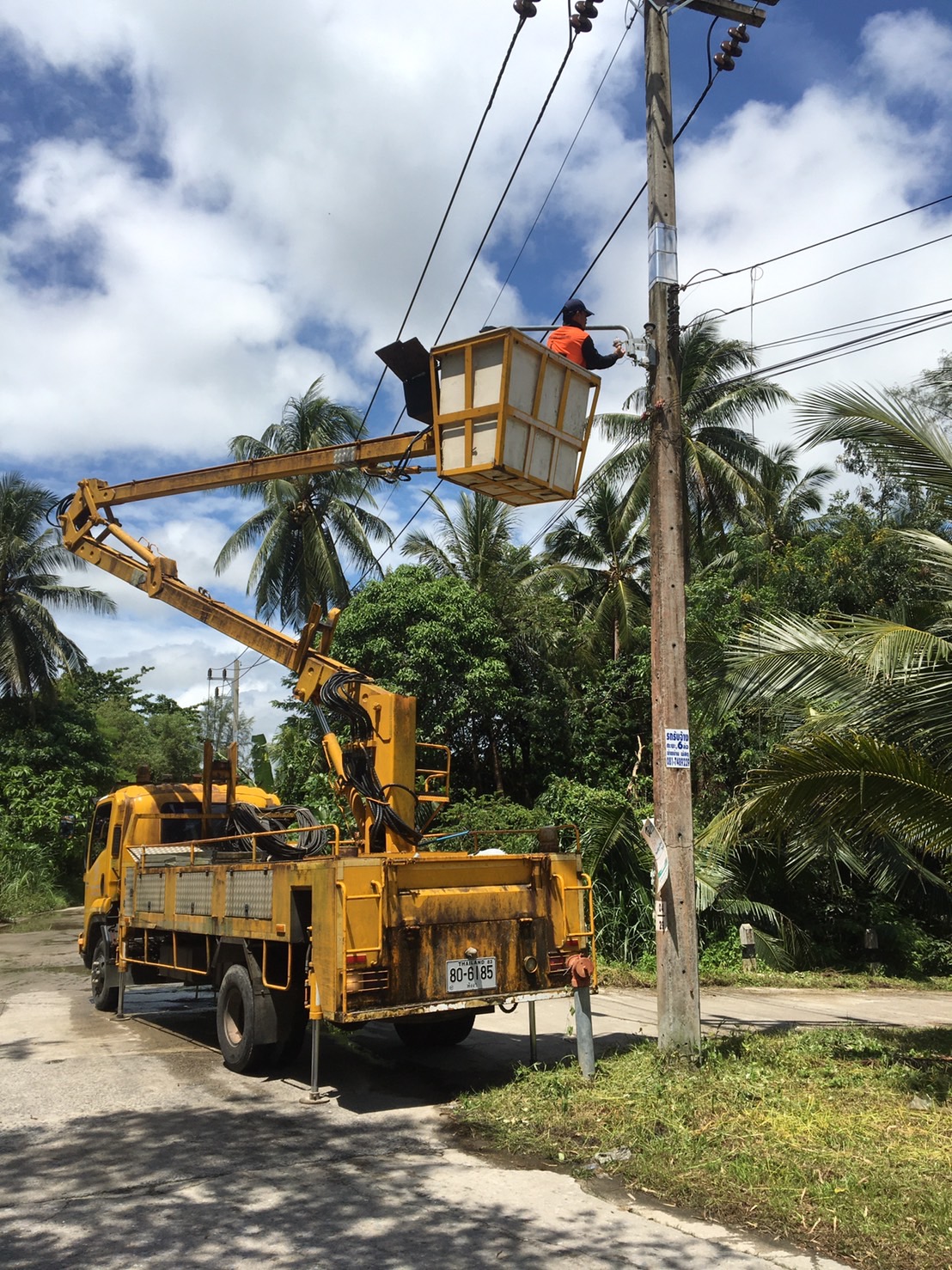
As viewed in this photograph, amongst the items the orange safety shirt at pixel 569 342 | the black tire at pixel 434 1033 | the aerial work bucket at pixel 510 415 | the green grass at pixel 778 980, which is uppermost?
the orange safety shirt at pixel 569 342

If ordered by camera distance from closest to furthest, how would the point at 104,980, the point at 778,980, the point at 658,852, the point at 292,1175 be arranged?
the point at 292,1175
the point at 658,852
the point at 104,980
the point at 778,980

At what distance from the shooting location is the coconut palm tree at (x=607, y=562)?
28844mm

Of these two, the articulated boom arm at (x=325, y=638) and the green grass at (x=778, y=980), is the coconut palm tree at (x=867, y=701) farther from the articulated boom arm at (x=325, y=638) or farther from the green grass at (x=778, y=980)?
the green grass at (x=778, y=980)

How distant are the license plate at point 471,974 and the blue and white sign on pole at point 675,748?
2.02m

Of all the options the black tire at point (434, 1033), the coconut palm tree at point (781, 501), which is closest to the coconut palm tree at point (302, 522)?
the coconut palm tree at point (781, 501)

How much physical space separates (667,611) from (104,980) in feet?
28.1

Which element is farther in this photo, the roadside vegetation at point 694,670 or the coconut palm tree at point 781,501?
the coconut palm tree at point 781,501

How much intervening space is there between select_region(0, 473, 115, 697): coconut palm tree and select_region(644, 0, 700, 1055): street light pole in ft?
91.5

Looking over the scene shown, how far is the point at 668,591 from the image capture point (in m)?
8.42

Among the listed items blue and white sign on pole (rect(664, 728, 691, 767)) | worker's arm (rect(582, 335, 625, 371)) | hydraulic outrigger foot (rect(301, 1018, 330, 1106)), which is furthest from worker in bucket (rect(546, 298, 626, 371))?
hydraulic outrigger foot (rect(301, 1018, 330, 1106))

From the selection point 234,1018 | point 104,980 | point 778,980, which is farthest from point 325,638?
point 778,980

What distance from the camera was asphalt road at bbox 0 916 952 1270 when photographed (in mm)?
4941

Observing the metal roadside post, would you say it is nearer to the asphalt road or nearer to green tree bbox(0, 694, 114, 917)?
the asphalt road

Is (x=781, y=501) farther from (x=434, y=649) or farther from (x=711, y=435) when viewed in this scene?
(x=434, y=649)
